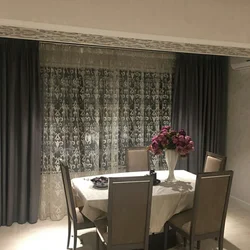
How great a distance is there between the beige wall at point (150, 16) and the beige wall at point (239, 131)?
6.20ft

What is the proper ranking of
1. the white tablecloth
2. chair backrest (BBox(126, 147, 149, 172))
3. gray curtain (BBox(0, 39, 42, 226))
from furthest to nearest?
chair backrest (BBox(126, 147, 149, 172)), gray curtain (BBox(0, 39, 42, 226)), the white tablecloth

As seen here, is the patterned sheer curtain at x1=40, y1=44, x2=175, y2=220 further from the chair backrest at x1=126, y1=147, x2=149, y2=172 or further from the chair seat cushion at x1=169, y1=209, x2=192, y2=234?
the chair seat cushion at x1=169, y1=209, x2=192, y2=234

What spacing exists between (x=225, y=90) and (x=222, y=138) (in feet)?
2.72

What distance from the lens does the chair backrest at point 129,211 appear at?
2590mm

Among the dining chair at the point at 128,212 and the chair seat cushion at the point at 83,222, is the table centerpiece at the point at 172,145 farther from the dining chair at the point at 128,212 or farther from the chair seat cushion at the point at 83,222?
the chair seat cushion at the point at 83,222

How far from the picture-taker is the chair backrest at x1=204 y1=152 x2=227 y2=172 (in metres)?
3.66

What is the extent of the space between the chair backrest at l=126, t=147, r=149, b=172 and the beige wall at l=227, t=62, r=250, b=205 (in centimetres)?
173

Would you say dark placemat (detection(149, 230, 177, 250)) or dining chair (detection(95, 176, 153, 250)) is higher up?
dining chair (detection(95, 176, 153, 250))

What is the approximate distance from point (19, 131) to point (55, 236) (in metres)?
1.46

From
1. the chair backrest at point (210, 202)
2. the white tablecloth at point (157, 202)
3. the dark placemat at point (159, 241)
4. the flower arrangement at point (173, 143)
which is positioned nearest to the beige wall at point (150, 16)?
the flower arrangement at point (173, 143)

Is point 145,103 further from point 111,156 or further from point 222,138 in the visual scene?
point 222,138

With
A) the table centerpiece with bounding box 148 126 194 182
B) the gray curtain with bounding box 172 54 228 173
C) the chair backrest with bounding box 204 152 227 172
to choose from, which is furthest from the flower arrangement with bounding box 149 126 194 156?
the gray curtain with bounding box 172 54 228 173

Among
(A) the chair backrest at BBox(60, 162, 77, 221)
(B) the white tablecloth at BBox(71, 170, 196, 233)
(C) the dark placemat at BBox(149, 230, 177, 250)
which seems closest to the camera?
(B) the white tablecloth at BBox(71, 170, 196, 233)

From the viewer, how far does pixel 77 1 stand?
8.47 feet
